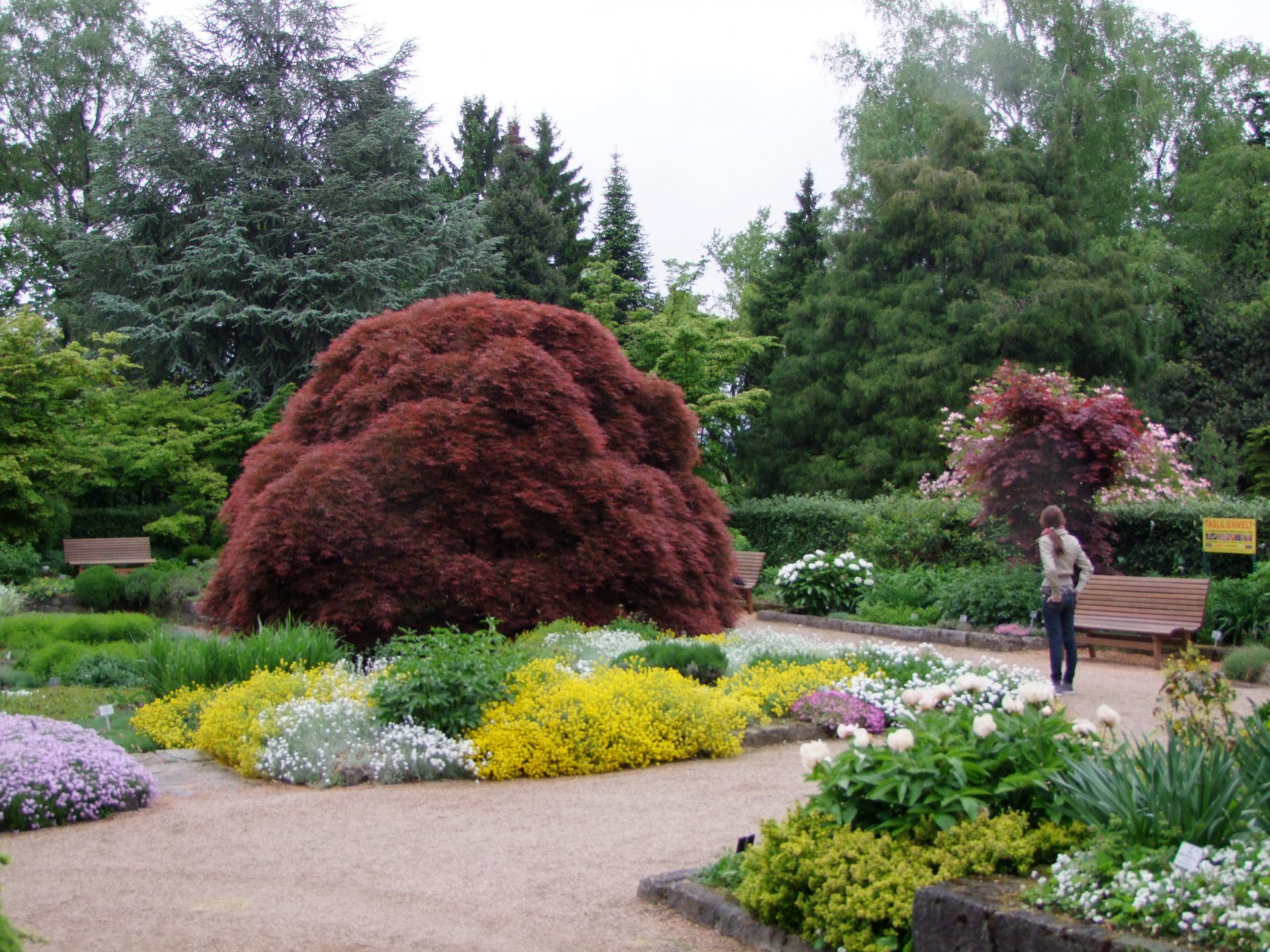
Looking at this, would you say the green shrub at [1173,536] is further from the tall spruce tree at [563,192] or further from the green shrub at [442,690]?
the tall spruce tree at [563,192]

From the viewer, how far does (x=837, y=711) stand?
8.06m

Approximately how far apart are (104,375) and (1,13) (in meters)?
16.6

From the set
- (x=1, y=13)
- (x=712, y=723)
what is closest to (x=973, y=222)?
(x=712, y=723)

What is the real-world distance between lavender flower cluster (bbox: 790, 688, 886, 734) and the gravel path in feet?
2.38

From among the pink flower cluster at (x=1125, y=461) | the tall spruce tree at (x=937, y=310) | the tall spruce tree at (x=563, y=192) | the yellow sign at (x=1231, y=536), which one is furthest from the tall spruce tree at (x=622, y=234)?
the yellow sign at (x=1231, y=536)

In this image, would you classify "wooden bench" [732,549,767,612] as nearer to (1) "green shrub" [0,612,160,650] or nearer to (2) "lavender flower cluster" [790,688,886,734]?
(1) "green shrub" [0,612,160,650]

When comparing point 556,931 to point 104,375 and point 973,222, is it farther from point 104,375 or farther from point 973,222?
point 973,222

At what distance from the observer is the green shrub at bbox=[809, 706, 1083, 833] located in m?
4.04

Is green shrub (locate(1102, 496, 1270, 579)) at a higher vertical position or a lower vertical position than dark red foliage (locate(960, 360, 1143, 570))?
lower

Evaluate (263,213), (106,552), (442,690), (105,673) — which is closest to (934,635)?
(442,690)

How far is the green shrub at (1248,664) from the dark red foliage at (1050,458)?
3.28 meters

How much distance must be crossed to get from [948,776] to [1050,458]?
35.5 feet

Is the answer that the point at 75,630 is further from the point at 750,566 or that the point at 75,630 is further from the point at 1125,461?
the point at 1125,461

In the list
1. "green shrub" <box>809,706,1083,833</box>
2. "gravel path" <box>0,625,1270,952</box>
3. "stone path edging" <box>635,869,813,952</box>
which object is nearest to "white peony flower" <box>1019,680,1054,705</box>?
"green shrub" <box>809,706,1083,833</box>
